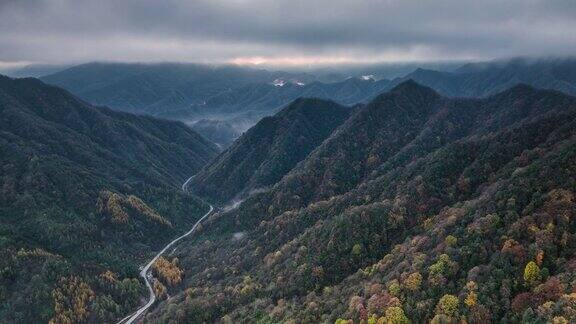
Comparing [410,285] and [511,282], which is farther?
[410,285]

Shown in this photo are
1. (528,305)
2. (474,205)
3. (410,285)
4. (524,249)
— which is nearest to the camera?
(528,305)

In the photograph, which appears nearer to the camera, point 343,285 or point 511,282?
point 511,282

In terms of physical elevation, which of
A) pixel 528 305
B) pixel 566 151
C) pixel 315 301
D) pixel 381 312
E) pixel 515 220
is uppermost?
pixel 566 151

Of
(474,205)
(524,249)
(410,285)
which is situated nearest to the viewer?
(524,249)

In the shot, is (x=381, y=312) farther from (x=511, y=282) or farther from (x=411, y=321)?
(x=511, y=282)

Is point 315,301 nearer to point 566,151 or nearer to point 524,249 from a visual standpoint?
point 524,249

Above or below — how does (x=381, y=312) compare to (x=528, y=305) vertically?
below

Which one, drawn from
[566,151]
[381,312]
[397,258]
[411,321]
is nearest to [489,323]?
[411,321]

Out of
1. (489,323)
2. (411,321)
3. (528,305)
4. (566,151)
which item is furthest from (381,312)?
(566,151)

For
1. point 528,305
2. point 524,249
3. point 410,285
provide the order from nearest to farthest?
point 528,305 → point 524,249 → point 410,285
